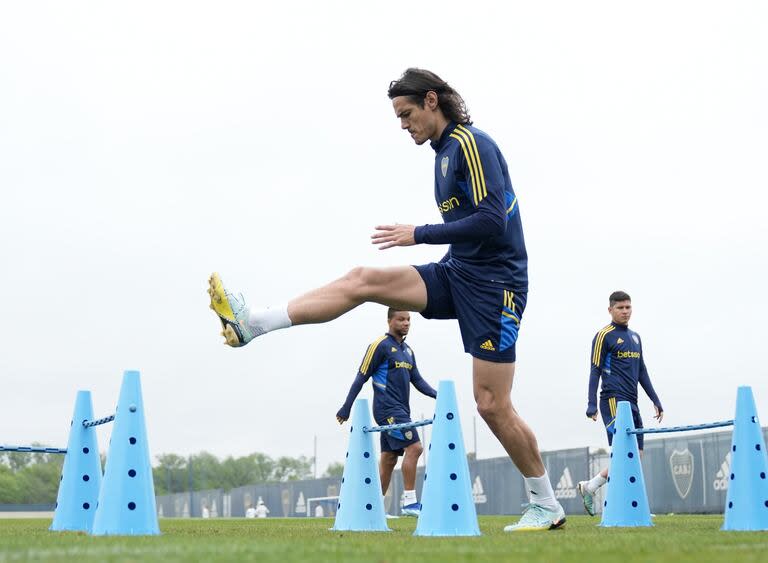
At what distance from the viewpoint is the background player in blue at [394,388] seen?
12.6 meters

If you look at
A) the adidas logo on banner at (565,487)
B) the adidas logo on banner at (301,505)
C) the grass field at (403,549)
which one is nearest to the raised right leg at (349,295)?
the grass field at (403,549)

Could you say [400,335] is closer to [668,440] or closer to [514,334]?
[514,334]

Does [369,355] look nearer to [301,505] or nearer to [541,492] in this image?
[541,492]

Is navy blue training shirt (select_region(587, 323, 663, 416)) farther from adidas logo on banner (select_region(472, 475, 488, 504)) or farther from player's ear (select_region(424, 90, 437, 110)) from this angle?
adidas logo on banner (select_region(472, 475, 488, 504))

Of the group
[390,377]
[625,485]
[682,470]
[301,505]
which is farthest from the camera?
[301,505]

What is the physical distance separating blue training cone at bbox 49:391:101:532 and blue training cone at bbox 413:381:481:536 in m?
2.79

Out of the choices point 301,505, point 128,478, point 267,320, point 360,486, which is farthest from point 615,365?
point 301,505

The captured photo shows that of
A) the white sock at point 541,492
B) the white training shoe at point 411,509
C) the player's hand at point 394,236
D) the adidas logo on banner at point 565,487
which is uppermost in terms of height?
the player's hand at point 394,236

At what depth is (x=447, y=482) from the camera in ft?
19.7

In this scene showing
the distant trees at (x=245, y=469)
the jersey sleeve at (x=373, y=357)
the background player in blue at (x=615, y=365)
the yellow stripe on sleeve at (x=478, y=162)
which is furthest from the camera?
the distant trees at (x=245, y=469)

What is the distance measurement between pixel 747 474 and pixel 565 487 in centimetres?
1763

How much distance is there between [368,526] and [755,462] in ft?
9.25

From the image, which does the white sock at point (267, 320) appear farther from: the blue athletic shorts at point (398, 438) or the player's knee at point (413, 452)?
the player's knee at point (413, 452)

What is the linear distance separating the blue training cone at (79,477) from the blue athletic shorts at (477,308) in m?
3.03
